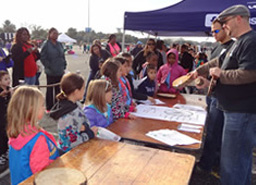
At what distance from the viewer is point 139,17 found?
13.1ft

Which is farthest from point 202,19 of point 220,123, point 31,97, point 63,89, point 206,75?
point 31,97

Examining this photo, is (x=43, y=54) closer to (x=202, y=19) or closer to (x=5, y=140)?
(x=5, y=140)

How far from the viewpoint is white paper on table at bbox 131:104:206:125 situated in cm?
234

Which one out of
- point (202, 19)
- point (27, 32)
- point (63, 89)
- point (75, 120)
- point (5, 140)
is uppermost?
point (202, 19)

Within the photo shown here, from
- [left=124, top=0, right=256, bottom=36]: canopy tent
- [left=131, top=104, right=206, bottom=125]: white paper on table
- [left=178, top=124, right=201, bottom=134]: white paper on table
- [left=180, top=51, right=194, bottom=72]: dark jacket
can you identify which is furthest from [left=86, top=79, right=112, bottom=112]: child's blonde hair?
[left=180, top=51, right=194, bottom=72]: dark jacket

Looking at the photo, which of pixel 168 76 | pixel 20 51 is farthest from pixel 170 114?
pixel 20 51

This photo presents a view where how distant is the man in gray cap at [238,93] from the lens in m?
1.79

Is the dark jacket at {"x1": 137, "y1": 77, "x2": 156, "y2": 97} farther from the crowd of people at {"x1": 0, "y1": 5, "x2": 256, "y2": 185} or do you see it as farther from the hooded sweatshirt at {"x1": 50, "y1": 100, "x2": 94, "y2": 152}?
the hooded sweatshirt at {"x1": 50, "y1": 100, "x2": 94, "y2": 152}

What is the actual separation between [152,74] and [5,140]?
2.08 meters

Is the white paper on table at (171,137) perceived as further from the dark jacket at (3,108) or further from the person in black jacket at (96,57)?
the person in black jacket at (96,57)

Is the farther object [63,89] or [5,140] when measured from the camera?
[5,140]

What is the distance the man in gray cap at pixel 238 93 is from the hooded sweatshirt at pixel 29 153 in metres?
1.37

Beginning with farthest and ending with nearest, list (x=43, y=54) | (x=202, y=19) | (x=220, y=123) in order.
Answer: (x=43, y=54) < (x=202, y=19) < (x=220, y=123)

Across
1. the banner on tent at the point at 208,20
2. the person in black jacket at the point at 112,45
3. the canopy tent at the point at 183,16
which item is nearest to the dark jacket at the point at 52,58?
the canopy tent at the point at 183,16
